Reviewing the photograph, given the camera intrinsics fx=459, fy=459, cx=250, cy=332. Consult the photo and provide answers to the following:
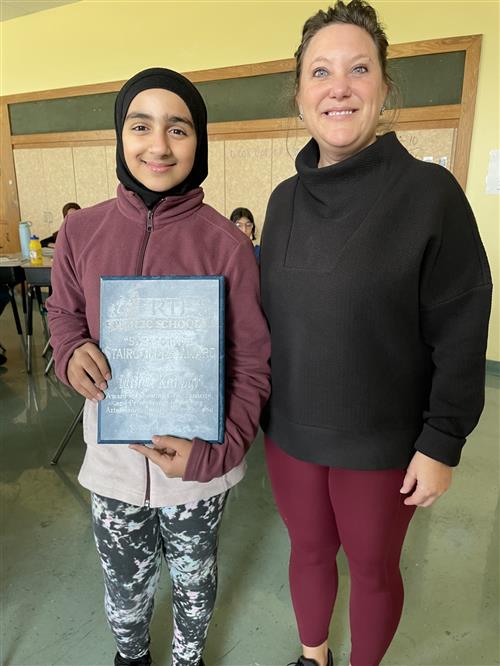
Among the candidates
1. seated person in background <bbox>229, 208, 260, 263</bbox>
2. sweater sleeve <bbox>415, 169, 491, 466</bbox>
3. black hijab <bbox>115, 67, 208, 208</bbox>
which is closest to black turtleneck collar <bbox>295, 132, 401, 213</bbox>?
sweater sleeve <bbox>415, 169, 491, 466</bbox>

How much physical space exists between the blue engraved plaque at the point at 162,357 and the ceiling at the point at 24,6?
606cm

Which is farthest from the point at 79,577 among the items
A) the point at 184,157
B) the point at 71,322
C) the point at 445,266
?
→ the point at 445,266

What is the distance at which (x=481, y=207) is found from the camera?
3783 millimetres

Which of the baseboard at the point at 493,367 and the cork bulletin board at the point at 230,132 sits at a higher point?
the cork bulletin board at the point at 230,132

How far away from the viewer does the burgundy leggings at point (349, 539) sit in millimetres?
1037

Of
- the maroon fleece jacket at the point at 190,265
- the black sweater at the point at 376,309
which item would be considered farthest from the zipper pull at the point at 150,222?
the black sweater at the point at 376,309

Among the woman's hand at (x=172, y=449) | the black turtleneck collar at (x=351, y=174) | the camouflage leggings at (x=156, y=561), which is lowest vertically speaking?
the camouflage leggings at (x=156, y=561)

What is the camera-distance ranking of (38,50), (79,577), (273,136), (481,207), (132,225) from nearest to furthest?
(132,225) → (79,577) → (481,207) → (273,136) → (38,50)

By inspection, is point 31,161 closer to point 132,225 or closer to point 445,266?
point 132,225

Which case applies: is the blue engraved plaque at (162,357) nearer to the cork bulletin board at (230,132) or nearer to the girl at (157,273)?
the girl at (157,273)

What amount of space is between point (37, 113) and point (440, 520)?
653cm

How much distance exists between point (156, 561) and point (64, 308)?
67 cm

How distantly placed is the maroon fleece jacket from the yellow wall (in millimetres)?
3459

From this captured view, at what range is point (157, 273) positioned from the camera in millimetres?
970
